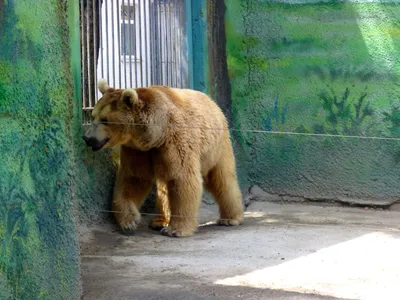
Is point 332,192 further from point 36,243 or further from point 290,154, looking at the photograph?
point 36,243

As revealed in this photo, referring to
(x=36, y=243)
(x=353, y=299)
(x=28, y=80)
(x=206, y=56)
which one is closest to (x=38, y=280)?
(x=36, y=243)

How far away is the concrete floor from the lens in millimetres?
5062

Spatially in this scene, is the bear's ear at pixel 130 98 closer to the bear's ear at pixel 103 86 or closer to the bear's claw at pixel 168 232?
the bear's ear at pixel 103 86

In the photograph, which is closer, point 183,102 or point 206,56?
point 183,102

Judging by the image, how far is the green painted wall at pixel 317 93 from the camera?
9.38m

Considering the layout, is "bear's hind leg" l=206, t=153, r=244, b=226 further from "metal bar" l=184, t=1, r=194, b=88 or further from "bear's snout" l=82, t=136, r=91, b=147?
"bear's snout" l=82, t=136, r=91, b=147

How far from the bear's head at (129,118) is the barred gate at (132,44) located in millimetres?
451

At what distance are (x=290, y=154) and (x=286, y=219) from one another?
1.31m

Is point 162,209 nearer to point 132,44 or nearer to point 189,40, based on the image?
point 132,44

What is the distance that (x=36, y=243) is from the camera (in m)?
4.30

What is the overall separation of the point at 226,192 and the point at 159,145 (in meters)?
1.28

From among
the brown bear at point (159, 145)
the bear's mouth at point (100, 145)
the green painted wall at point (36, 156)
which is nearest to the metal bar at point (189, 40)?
the brown bear at point (159, 145)

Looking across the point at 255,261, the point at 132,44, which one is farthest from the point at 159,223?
the point at 132,44

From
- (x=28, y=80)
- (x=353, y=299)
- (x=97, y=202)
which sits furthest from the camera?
(x=97, y=202)
